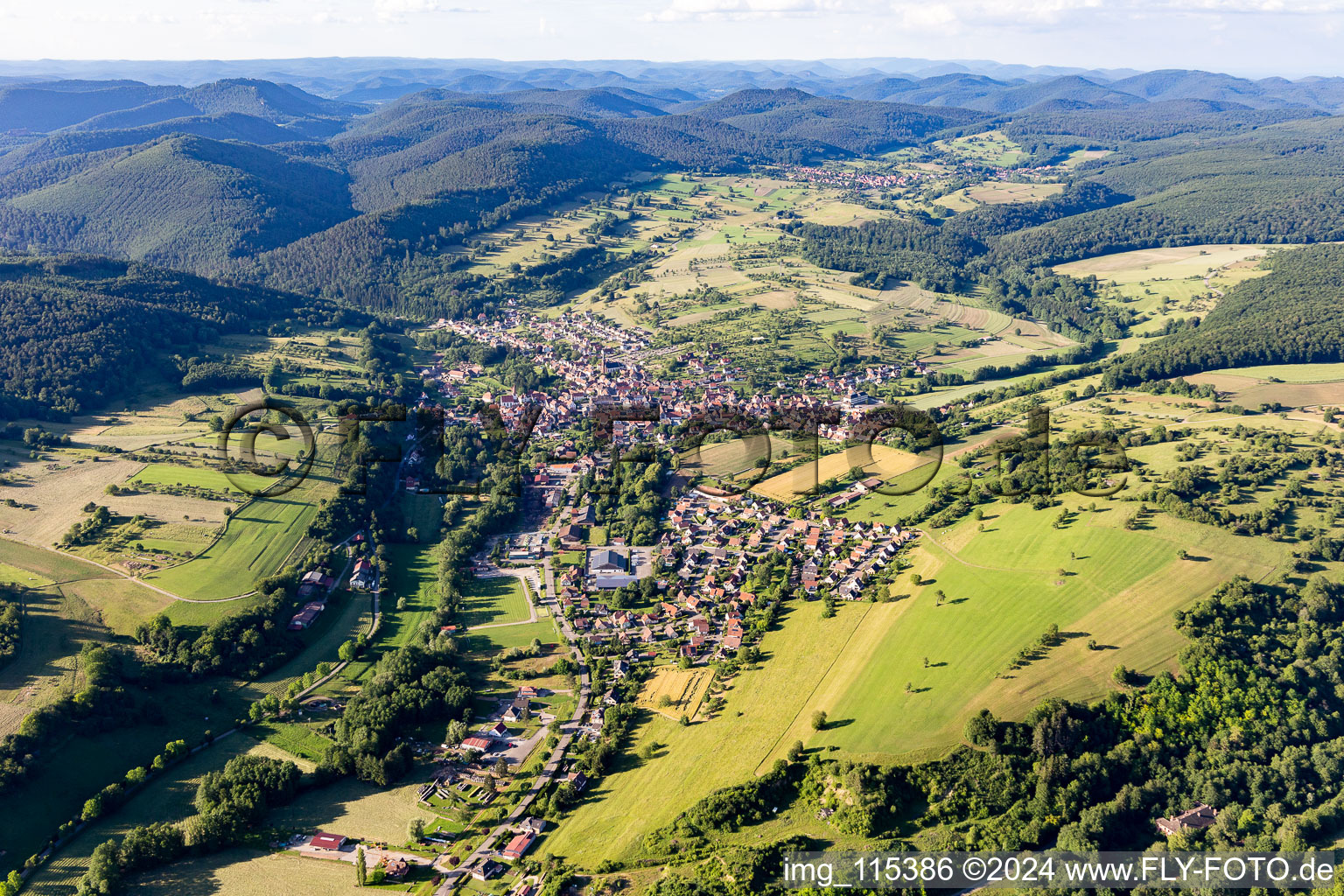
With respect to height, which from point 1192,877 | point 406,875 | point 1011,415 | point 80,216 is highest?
point 80,216

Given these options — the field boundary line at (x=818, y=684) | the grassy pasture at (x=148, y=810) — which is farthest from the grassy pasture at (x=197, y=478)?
the field boundary line at (x=818, y=684)

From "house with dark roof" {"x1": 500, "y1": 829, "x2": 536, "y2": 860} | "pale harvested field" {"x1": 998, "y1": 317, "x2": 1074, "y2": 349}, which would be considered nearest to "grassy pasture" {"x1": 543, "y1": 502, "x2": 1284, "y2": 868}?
"house with dark roof" {"x1": 500, "y1": 829, "x2": 536, "y2": 860}

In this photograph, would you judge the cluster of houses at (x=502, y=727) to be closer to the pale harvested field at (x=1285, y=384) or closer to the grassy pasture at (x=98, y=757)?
the grassy pasture at (x=98, y=757)

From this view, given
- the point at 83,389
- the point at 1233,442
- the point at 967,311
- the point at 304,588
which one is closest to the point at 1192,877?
the point at 1233,442

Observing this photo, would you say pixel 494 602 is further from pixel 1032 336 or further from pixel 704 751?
pixel 1032 336

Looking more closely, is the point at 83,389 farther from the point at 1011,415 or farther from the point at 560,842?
the point at 1011,415

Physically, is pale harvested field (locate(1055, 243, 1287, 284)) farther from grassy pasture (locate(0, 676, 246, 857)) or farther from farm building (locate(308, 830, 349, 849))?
grassy pasture (locate(0, 676, 246, 857))
